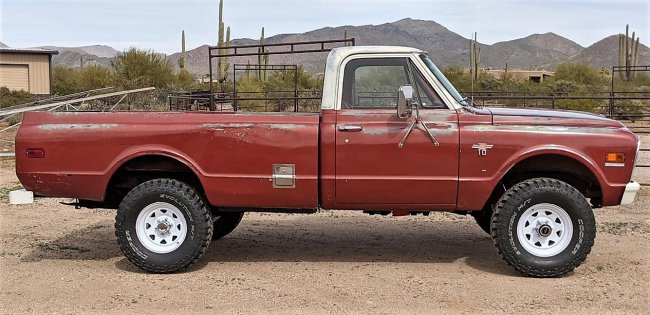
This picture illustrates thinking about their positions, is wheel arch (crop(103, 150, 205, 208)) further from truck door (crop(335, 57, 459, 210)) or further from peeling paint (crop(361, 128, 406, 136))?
peeling paint (crop(361, 128, 406, 136))

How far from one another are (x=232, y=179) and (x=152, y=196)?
74 centimetres

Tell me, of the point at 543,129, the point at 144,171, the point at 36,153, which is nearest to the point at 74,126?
the point at 36,153

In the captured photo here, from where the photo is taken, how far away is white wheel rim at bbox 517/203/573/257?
253 inches

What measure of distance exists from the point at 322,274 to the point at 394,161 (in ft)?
3.93

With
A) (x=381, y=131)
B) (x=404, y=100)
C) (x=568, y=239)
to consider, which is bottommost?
(x=568, y=239)

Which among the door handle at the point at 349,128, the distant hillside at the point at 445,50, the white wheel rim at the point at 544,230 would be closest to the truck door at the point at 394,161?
the door handle at the point at 349,128

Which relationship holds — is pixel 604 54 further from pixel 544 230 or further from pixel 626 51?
pixel 544 230

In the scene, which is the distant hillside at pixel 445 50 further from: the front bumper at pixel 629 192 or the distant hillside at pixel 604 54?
the front bumper at pixel 629 192

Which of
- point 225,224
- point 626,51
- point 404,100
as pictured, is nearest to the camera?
point 404,100

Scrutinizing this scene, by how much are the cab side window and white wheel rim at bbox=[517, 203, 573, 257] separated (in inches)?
52.1

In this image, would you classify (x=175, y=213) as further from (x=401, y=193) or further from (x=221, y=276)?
(x=401, y=193)

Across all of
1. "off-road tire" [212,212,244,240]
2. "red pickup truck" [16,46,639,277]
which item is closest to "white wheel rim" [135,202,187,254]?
"red pickup truck" [16,46,639,277]

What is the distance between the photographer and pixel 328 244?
786 centimetres

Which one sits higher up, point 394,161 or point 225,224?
point 394,161
